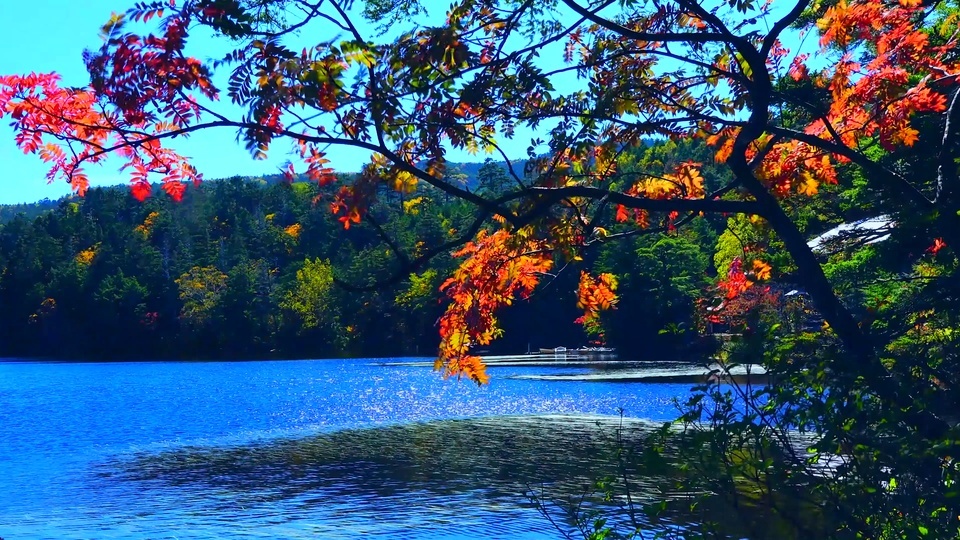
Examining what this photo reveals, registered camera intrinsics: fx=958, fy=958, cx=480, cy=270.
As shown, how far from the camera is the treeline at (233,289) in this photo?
87688 millimetres

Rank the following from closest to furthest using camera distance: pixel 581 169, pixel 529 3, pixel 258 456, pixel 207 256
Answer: pixel 529 3
pixel 581 169
pixel 258 456
pixel 207 256

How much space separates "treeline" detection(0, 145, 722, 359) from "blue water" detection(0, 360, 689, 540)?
124 feet

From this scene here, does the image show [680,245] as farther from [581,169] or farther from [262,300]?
[581,169]

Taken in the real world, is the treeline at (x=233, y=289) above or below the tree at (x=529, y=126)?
above

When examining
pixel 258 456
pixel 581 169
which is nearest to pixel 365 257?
pixel 258 456

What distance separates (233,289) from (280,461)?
7789 centimetres

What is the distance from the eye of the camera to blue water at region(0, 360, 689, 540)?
1608cm

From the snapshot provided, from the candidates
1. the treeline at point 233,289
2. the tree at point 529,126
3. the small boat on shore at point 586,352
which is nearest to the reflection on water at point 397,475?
the tree at point 529,126

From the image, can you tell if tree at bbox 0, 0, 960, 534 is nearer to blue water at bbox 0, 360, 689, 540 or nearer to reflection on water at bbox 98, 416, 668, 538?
blue water at bbox 0, 360, 689, 540

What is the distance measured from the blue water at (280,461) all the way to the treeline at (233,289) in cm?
3793

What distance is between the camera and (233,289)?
9819 cm

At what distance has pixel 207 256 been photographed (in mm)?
110812

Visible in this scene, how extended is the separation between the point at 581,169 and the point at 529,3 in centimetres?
114

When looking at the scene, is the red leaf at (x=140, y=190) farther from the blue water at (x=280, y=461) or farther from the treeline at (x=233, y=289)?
the treeline at (x=233, y=289)
